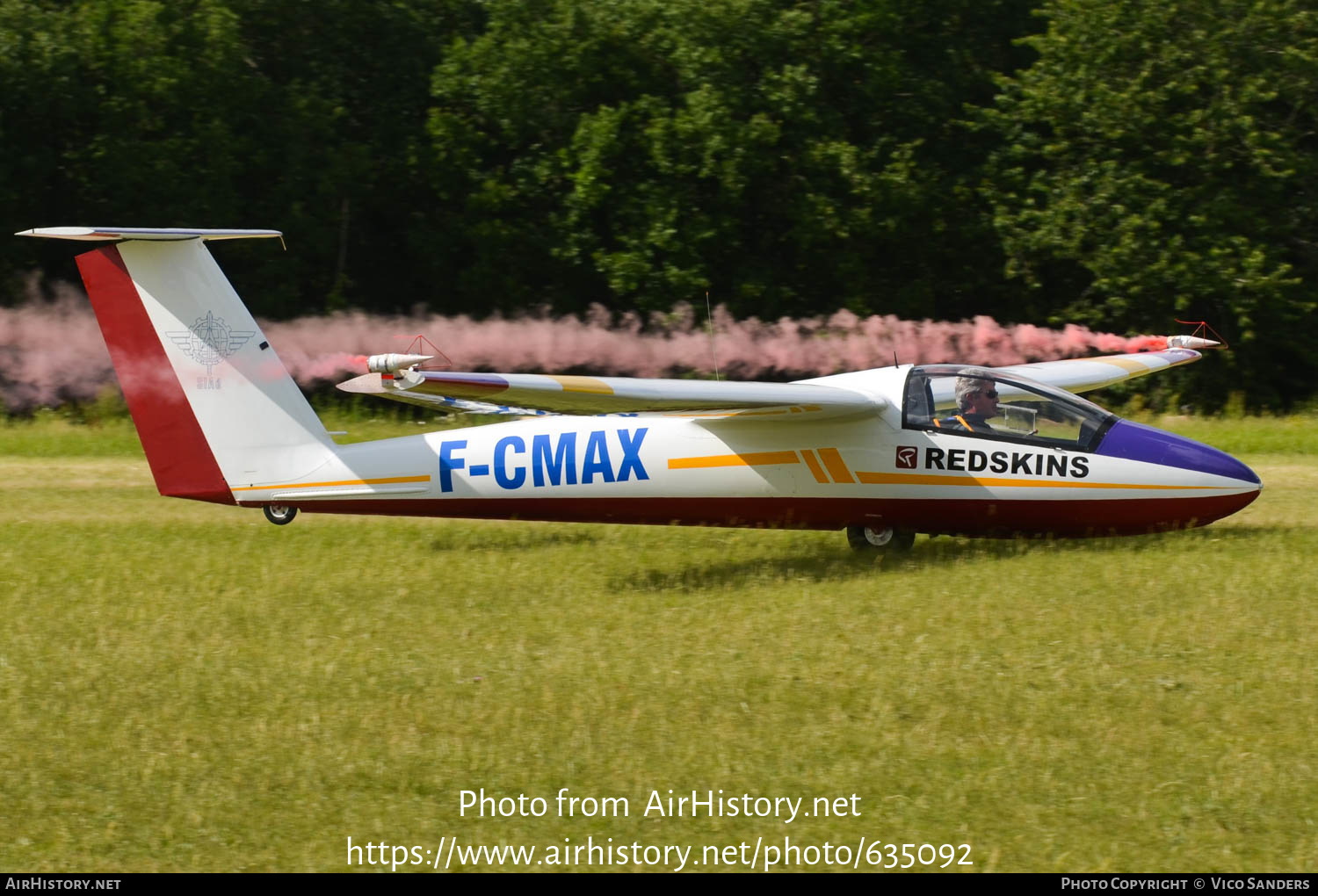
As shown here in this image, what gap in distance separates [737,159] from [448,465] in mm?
19889

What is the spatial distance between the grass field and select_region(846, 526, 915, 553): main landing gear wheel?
299mm

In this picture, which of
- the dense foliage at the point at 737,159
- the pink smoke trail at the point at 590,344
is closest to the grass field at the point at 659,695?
the pink smoke trail at the point at 590,344

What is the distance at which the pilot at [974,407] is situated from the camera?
13.3 meters

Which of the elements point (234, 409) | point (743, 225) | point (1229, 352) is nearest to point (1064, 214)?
point (1229, 352)

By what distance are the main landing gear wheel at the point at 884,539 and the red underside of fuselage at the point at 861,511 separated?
0.86 ft

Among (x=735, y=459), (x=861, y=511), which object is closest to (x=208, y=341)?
(x=735, y=459)

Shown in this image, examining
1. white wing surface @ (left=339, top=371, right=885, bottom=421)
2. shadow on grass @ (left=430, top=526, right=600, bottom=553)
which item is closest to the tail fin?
white wing surface @ (left=339, top=371, right=885, bottom=421)

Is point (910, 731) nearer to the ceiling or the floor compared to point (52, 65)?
nearer to the floor

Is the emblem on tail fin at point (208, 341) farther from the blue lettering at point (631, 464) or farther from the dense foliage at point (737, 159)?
the dense foliage at point (737, 159)

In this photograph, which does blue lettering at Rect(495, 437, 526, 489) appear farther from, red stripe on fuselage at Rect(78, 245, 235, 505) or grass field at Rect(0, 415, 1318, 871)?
red stripe on fuselage at Rect(78, 245, 235, 505)

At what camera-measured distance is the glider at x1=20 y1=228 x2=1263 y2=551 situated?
13117 millimetres

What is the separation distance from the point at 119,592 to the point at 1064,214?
80.7ft

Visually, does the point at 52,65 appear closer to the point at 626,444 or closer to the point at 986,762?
the point at 626,444

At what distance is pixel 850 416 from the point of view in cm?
1336
